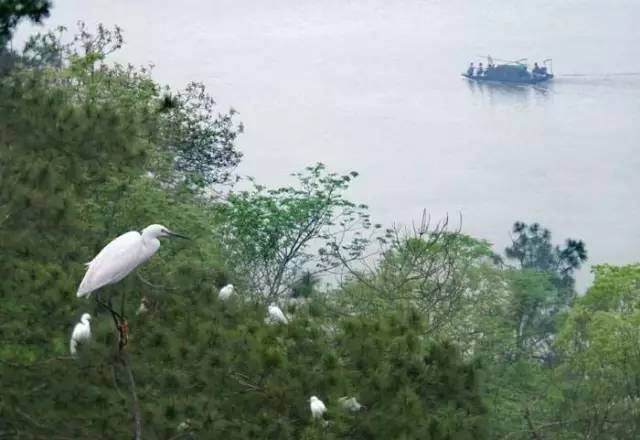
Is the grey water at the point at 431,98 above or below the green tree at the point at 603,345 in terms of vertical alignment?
above

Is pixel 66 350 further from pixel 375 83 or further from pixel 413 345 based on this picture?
pixel 375 83

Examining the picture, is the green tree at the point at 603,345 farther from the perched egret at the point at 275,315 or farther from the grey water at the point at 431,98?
the grey water at the point at 431,98

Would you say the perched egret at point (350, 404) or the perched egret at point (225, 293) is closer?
the perched egret at point (350, 404)

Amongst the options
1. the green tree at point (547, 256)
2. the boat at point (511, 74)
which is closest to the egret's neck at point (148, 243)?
the green tree at point (547, 256)

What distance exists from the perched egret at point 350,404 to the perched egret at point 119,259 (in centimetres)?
102

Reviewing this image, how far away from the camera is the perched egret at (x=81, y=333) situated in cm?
558

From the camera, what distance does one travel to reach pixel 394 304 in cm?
1095

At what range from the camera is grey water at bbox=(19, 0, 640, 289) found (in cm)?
4091

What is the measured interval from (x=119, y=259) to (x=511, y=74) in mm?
46491

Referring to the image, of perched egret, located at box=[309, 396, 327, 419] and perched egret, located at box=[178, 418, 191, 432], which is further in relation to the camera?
perched egret, located at box=[309, 396, 327, 419]

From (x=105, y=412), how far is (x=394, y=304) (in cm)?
540

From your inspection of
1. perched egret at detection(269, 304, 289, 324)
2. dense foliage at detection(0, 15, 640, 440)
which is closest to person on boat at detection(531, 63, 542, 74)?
dense foliage at detection(0, 15, 640, 440)

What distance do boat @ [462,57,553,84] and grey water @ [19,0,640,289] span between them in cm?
51

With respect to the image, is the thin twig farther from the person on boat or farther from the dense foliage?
the person on boat
